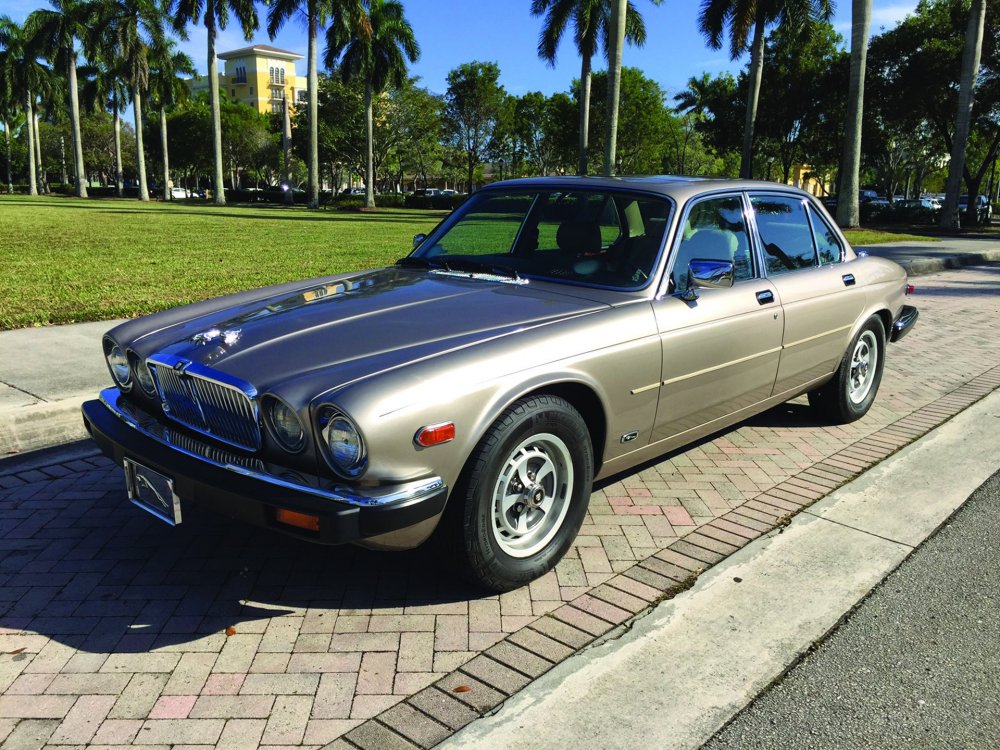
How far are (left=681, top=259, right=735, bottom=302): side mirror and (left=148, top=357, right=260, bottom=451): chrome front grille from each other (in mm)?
2109

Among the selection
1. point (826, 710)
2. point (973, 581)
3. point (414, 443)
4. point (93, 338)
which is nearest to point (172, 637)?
point (414, 443)

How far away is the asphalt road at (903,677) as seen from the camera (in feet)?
8.31

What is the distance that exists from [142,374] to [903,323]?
522 centimetres

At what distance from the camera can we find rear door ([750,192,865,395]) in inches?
187

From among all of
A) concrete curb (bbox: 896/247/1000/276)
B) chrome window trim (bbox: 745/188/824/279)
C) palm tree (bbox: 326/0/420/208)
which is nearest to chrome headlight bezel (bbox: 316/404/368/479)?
chrome window trim (bbox: 745/188/824/279)

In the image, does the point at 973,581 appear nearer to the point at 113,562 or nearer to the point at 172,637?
the point at 172,637

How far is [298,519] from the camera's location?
280cm

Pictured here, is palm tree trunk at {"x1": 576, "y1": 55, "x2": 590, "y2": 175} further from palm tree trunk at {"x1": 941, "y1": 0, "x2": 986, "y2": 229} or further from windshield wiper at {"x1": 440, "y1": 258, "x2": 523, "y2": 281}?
windshield wiper at {"x1": 440, "y1": 258, "x2": 523, "y2": 281}

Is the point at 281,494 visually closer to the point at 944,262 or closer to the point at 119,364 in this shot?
the point at 119,364

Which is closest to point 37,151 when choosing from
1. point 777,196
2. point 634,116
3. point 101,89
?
point 101,89

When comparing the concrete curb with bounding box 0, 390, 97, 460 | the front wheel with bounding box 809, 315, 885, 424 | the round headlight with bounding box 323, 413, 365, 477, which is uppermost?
the round headlight with bounding box 323, 413, 365, 477

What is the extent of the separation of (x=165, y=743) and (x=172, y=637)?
63cm

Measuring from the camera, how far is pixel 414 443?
2.83 meters

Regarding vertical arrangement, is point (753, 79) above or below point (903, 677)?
above
